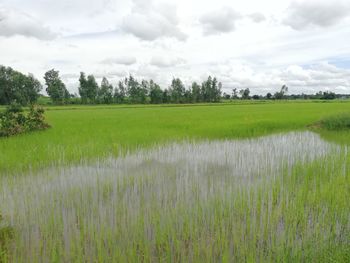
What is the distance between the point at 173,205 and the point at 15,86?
255ft

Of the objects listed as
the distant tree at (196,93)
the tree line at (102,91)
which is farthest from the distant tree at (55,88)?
the distant tree at (196,93)

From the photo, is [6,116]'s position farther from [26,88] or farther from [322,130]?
[26,88]

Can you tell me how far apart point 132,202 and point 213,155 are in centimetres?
445

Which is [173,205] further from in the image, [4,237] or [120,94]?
[120,94]

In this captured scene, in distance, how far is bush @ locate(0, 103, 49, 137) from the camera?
40.5ft

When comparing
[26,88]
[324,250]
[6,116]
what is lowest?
[324,250]

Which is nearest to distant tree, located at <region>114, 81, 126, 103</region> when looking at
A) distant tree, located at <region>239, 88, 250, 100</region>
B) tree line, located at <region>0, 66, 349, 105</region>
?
tree line, located at <region>0, 66, 349, 105</region>

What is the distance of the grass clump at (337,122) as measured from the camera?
48.8 feet

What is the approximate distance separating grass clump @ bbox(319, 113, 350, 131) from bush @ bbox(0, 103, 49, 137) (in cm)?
1703

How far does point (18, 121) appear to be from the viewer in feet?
43.9

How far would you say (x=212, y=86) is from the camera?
92.0m

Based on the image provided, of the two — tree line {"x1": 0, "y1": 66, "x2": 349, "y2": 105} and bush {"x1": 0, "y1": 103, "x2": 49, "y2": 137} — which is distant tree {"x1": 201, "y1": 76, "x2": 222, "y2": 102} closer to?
tree line {"x1": 0, "y1": 66, "x2": 349, "y2": 105}

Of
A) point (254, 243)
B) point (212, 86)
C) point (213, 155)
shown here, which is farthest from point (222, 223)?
point (212, 86)

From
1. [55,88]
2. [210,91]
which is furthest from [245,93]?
[55,88]
